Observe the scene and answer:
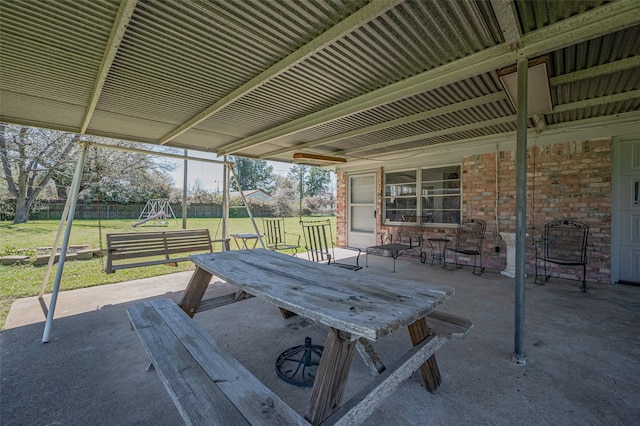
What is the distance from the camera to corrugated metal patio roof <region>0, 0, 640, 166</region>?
1851 mm

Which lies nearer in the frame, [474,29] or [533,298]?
[474,29]

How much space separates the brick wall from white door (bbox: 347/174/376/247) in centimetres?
212

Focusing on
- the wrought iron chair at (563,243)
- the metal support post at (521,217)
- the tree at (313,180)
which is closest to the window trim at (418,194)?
the wrought iron chair at (563,243)

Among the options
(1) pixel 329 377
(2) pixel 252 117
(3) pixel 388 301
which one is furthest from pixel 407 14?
(2) pixel 252 117

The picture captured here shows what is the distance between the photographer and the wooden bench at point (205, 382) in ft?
3.30

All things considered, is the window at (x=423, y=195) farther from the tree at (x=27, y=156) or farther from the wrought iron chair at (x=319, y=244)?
the tree at (x=27, y=156)

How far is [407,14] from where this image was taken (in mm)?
1920

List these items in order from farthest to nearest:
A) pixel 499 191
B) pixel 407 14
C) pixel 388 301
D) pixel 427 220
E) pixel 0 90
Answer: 1. pixel 427 220
2. pixel 499 191
3. pixel 0 90
4. pixel 407 14
5. pixel 388 301

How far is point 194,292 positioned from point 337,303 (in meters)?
1.63

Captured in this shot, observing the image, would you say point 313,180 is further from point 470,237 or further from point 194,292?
point 194,292

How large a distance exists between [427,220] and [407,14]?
4.96m

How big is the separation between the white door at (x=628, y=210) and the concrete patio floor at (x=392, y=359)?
89 centimetres

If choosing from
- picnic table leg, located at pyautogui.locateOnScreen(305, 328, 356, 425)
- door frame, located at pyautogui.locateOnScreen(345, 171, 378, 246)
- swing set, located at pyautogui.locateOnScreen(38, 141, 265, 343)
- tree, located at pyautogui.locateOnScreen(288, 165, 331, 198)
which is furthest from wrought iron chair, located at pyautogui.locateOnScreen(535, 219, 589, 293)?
tree, located at pyautogui.locateOnScreen(288, 165, 331, 198)

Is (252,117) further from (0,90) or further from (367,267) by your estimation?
(367,267)
